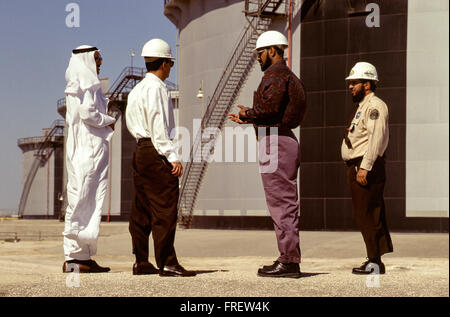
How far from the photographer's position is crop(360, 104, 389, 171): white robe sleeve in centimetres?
730

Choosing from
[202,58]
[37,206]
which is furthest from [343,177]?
[37,206]

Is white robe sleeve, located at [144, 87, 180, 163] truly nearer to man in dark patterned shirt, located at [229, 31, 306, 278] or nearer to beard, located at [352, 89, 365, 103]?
man in dark patterned shirt, located at [229, 31, 306, 278]

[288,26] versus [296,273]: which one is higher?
[288,26]

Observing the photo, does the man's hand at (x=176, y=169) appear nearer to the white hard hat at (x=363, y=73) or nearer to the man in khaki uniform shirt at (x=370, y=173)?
the man in khaki uniform shirt at (x=370, y=173)

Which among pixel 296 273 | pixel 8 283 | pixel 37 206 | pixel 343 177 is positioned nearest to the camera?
pixel 296 273

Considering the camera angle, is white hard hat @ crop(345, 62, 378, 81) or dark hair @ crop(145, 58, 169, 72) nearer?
dark hair @ crop(145, 58, 169, 72)

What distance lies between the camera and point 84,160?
7.57m

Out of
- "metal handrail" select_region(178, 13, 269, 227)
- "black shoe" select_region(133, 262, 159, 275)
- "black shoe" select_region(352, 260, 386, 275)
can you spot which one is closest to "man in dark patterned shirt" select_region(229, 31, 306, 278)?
"black shoe" select_region(352, 260, 386, 275)

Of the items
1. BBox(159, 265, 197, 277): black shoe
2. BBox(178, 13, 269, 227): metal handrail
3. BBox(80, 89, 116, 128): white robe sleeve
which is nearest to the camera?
BBox(159, 265, 197, 277): black shoe

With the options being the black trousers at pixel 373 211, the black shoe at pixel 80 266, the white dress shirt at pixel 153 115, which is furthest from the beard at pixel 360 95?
the black shoe at pixel 80 266

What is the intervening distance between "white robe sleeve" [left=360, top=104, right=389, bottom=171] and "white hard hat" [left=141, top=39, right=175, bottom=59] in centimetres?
218

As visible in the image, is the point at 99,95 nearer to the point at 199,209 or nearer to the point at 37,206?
the point at 199,209

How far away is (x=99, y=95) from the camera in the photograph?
7805 millimetres
